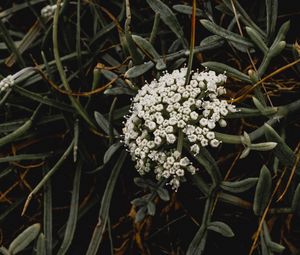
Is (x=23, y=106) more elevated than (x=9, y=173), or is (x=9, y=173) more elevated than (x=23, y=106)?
(x=23, y=106)

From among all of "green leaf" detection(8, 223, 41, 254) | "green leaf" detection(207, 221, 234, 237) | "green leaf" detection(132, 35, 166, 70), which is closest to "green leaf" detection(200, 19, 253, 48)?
"green leaf" detection(132, 35, 166, 70)

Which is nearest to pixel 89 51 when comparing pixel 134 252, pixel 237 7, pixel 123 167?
pixel 123 167

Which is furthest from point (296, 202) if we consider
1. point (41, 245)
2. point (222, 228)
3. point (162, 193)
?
point (41, 245)

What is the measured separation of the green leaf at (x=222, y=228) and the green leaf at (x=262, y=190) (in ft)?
0.29

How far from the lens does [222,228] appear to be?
4.63 ft

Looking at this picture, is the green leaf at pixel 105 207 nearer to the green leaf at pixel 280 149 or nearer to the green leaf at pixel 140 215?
the green leaf at pixel 140 215

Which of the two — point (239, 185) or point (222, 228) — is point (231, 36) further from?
point (222, 228)

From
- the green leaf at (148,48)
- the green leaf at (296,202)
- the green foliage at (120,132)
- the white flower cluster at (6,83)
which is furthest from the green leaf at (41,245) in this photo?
the green leaf at (296,202)

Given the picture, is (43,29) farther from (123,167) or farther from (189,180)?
(189,180)

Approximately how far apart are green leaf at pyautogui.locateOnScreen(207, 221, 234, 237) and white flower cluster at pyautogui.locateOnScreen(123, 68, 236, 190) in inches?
6.2

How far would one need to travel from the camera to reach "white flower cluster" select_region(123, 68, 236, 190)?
52.4 inches

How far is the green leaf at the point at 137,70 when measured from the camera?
→ 4.95 ft

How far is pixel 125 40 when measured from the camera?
155 centimetres

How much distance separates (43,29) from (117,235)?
69 centimetres
